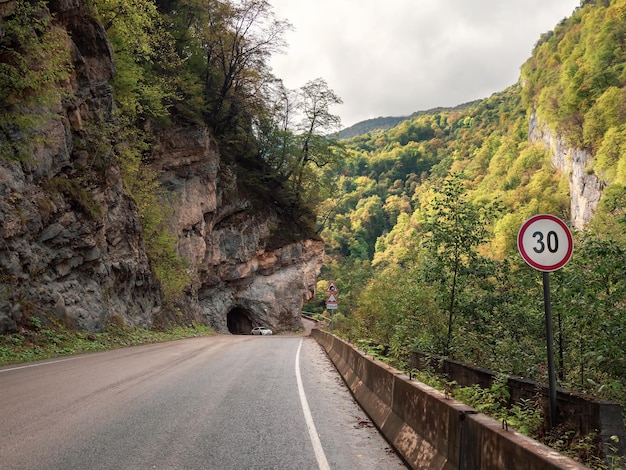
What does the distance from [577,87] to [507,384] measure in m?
112

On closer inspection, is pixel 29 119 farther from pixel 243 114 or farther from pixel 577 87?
pixel 577 87

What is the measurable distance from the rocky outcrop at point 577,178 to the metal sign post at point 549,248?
74.9 metres

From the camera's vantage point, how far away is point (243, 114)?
4788 cm

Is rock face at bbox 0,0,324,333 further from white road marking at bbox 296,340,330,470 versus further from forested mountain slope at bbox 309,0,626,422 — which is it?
forested mountain slope at bbox 309,0,626,422

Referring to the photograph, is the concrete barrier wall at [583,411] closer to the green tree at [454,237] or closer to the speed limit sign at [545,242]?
the speed limit sign at [545,242]

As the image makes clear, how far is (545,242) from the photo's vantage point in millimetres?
5605

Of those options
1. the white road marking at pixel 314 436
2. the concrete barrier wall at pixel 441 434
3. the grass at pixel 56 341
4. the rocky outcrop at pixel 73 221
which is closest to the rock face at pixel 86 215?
the rocky outcrop at pixel 73 221

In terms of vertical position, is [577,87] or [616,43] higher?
[616,43]

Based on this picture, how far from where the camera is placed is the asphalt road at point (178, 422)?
5.22 meters

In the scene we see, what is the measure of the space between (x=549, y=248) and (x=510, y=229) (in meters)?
14.0

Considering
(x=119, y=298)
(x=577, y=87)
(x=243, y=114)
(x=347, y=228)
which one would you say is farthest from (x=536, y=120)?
(x=119, y=298)

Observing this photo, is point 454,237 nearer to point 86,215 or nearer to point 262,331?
point 86,215

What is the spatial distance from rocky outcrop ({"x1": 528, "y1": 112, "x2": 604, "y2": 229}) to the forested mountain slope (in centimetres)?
39

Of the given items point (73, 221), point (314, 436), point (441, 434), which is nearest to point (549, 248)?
point (441, 434)
